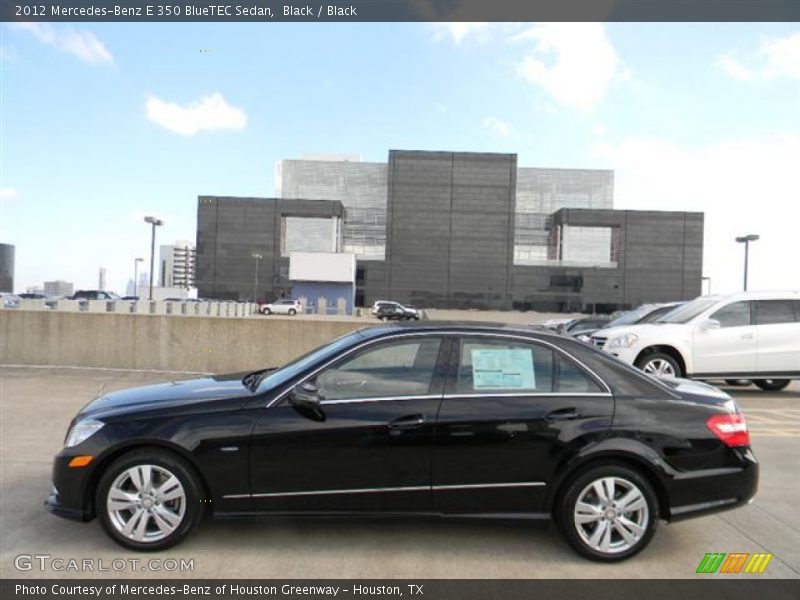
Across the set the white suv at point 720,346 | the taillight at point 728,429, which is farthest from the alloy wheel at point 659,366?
the taillight at point 728,429

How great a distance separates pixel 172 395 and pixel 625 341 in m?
8.31

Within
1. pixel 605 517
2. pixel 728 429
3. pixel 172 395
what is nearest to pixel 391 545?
pixel 605 517

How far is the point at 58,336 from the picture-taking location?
12016 mm

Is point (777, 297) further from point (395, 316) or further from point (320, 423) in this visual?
point (395, 316)

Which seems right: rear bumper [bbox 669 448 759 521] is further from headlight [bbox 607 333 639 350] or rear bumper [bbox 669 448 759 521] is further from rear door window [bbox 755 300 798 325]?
rear door window [bbox 755 300 798 325]

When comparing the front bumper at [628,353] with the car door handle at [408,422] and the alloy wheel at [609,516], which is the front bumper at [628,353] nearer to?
the alloy wheel at [609,516]

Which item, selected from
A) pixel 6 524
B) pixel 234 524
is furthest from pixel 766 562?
pixel 6 524

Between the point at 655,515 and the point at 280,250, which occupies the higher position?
the point at 280,250

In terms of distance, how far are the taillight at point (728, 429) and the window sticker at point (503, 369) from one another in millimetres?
1247

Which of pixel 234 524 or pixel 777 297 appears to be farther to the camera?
pixel 777 297

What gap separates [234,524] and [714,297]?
9801 mm

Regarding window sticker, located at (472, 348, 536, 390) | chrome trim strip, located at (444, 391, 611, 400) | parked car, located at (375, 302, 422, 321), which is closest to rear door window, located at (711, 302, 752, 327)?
chrome trim strip, located at (444, 391, 611, 400)

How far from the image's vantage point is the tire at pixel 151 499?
3859mm

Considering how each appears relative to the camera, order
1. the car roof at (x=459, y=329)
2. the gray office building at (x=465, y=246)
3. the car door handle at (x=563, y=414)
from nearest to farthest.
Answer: the car door handle at (x=563, y=414) < the car roof at (x=459, y=329) < the gray office building at (x=465, y=246)
